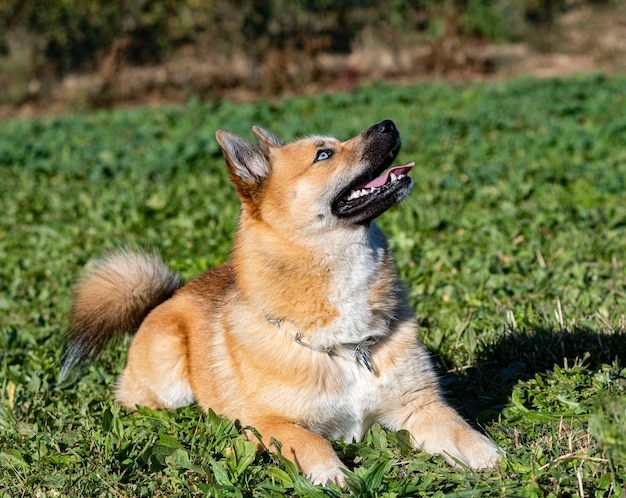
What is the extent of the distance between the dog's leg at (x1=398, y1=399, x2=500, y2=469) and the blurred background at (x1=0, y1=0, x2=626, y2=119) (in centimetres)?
1656

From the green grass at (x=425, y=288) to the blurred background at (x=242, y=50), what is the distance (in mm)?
7108

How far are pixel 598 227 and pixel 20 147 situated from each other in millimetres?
9476

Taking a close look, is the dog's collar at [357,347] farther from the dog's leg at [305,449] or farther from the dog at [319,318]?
the dog's leg at [305,449]

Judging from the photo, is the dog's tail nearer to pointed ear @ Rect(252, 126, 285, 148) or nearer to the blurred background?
pointed ear @ Rect(252, 126, 285, 148)

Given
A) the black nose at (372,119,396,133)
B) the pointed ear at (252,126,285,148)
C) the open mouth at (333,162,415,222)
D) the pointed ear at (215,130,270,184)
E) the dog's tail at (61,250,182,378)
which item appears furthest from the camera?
the dog's tail at (61,250,182,378)

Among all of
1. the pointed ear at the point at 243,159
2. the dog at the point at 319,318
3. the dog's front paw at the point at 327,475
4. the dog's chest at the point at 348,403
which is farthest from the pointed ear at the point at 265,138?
the dog's front paw at the point at 327,475

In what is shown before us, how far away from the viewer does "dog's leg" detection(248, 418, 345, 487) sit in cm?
318

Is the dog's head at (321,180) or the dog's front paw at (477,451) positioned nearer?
the dog's front paw at (477,451)

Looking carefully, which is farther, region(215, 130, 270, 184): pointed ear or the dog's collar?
region(215, 130, 270, 184): pointed ear

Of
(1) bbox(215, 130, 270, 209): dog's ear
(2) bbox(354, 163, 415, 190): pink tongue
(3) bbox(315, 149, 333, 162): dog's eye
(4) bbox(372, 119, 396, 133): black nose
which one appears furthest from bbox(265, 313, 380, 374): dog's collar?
(4) bbox(372, 119, 396, 133): black nose

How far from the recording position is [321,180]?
12.7 ft

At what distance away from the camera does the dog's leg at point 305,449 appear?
3.18 m

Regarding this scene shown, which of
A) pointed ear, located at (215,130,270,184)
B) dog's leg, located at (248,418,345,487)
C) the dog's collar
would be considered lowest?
dog's leg, located at (248,418,345,487)

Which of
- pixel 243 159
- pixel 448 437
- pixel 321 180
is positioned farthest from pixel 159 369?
pixel 448 437
